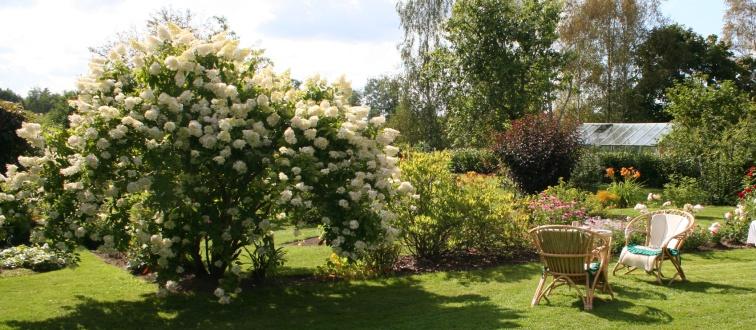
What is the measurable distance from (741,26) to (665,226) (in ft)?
128

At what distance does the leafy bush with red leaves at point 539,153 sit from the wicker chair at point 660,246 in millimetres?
7518

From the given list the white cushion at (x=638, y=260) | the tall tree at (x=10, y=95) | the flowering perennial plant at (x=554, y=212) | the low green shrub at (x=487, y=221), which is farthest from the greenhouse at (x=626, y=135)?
the tall tree at (x=10, y=95)

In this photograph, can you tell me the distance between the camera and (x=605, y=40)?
124ft

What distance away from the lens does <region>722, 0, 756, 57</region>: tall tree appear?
39750 millimetres

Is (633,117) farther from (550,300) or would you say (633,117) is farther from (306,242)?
(550,300)

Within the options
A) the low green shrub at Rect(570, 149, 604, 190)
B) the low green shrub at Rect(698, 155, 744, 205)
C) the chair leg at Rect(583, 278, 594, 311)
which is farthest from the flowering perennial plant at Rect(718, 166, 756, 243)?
the low green shrub at Rect(570, 149, 604, 190)

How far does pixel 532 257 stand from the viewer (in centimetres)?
984

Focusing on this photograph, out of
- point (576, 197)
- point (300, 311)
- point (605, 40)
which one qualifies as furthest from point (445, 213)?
point (605, 40)

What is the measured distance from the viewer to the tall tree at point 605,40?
37.3 meters

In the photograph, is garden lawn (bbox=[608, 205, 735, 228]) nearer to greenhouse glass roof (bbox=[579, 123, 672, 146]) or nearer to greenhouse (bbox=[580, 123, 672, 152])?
greenhouse (bbox=[580, 123, 672, 152])

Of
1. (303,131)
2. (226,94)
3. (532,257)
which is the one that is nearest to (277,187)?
(303,131)

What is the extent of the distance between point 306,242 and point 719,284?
731cm

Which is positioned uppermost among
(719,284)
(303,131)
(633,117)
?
(633,117)

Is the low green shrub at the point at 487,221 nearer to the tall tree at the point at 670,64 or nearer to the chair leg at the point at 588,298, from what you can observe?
the chair leg at the point at 588,298
